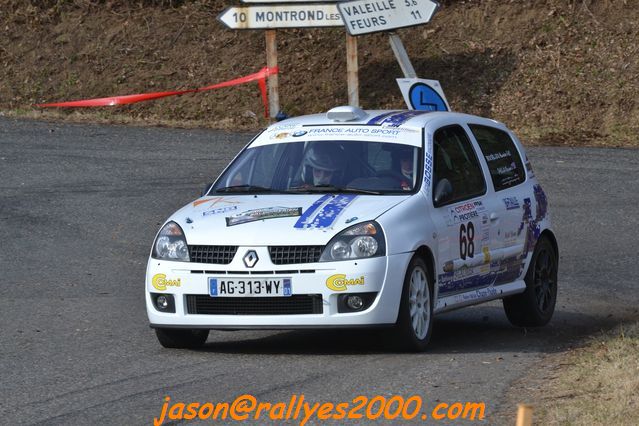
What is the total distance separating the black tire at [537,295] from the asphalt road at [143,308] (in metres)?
0.17

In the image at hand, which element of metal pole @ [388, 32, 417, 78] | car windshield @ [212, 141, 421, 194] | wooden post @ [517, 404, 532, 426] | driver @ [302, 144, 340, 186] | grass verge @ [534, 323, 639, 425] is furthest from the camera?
metal pole @ [388, 32, 417, 78]

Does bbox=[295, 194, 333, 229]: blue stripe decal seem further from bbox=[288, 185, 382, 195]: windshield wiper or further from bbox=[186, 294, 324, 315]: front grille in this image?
bbox=[186, 294, 324, 315]: front grille

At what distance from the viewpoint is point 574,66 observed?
25.6m

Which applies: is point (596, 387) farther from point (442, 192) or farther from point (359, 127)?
point (359, 127)

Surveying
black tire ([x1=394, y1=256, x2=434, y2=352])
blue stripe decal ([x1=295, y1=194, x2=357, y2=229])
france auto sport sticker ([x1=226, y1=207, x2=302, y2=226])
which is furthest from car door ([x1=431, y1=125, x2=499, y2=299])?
france auto sport sticker ([x1=226, y1=207, x2=302, y2=226])

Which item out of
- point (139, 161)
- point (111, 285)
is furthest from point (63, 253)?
point (139, 161)

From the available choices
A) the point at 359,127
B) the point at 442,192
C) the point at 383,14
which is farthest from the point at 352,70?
the point at 442,192

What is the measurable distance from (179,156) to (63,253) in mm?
6339

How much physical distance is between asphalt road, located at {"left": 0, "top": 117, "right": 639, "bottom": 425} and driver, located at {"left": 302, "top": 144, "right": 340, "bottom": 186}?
1.17 m

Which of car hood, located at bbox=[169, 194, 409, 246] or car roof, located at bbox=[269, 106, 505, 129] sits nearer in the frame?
car hood, located at bbox=[169, 194, 409, 246]

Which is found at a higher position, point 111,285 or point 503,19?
point 503,19

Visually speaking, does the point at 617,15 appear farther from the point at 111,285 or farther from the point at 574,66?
the point at 111,285

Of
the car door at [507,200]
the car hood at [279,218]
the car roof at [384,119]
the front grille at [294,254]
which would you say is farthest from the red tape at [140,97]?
the front grille at [294,254]

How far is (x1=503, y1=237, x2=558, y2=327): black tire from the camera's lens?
11.1 m
